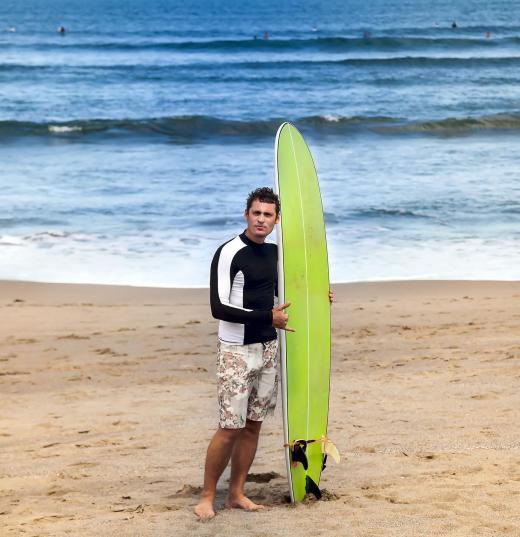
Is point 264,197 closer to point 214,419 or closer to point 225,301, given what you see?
point 225,301

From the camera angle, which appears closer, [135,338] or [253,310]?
[253,310]

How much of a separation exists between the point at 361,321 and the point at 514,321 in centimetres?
136

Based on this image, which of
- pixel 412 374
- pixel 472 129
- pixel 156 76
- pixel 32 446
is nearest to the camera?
pixel 32 446

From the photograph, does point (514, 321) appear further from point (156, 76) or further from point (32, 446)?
point (156, 76)

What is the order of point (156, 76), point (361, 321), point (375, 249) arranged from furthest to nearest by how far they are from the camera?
point (156, 76)
point (375, 249)
point (361, 321)

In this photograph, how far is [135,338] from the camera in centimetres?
814

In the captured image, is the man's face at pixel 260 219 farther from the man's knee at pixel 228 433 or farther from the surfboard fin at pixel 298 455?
the surfboard fin at pixel 298 455

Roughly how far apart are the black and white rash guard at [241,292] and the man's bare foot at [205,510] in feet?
2.60

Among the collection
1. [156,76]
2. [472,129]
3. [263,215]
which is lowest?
[263,215]

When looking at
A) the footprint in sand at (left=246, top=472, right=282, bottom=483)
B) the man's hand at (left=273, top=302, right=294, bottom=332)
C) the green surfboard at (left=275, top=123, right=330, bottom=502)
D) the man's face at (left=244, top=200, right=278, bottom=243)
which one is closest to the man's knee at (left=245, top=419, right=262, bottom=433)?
the green surfboard at (left=275, top=123, right=330, bottom=502)

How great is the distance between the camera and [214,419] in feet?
19.8

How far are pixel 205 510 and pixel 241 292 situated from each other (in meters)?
1.02

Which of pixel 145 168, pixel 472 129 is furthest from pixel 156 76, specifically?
pixel 145 168

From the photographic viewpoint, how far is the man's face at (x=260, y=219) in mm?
4164
